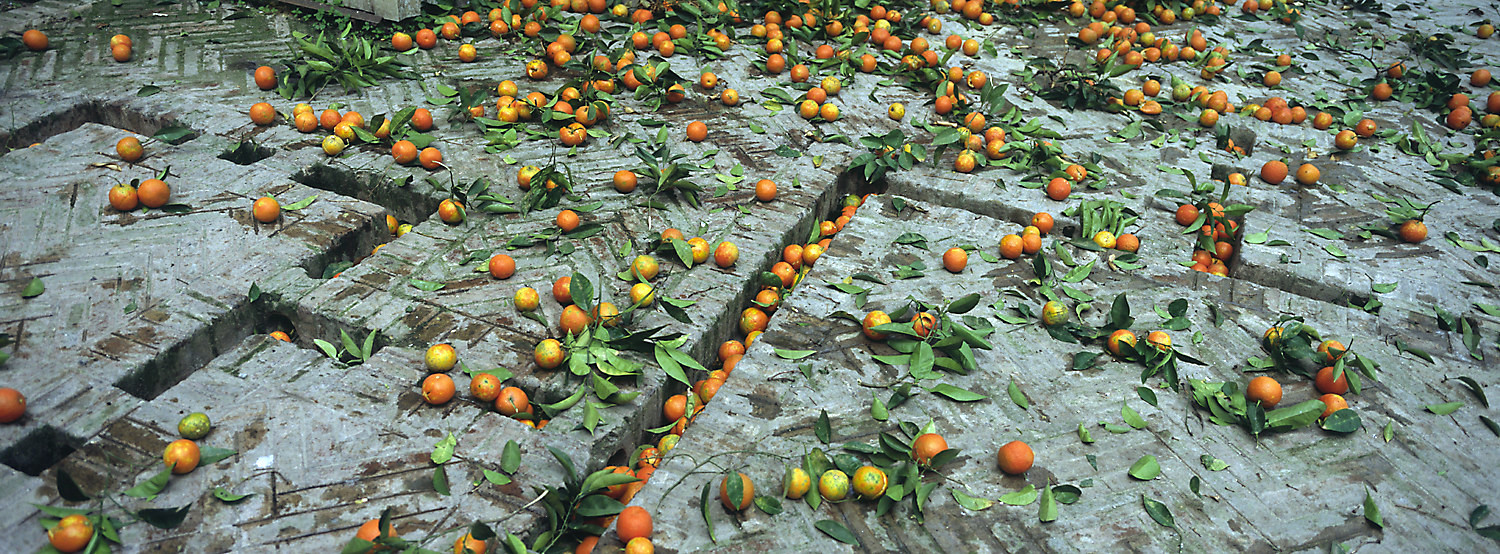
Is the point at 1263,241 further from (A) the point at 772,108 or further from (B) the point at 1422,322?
(A) the point at 772,108

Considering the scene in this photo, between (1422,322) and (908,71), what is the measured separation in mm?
3042

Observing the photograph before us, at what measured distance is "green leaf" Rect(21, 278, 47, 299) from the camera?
2962mm

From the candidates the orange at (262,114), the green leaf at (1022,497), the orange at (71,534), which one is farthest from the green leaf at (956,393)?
the orange at (262,114)

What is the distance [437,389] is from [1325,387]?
3.06 metres

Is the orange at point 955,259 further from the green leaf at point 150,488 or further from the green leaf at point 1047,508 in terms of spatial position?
the green leaf at point 150,488

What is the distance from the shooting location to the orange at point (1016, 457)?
2.42m

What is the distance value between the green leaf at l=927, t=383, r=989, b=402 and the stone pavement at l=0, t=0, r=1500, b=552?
37 millimetres

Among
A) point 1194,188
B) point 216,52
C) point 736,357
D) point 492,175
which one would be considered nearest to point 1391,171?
point 1194,188

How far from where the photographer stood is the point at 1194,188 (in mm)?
4195

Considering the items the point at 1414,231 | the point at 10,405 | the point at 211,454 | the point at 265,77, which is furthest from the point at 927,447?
the point at 265,77

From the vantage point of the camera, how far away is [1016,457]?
2.42 metres

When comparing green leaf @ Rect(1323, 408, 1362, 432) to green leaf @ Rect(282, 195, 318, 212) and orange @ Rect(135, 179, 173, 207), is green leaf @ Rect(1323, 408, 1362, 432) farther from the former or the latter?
orange @ Rect(135, 179, 173, 207)

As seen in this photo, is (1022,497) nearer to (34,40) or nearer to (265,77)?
(265,77)

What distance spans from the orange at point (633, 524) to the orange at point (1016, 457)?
1.09 metres
